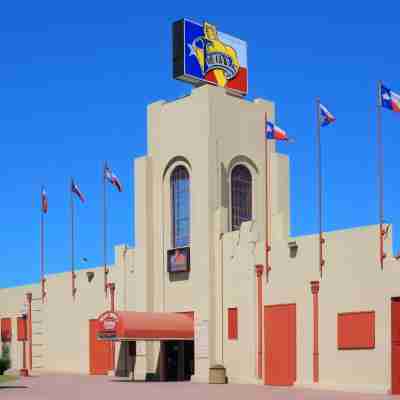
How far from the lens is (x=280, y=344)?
40625mm

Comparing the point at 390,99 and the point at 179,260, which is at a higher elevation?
the point at 390,99

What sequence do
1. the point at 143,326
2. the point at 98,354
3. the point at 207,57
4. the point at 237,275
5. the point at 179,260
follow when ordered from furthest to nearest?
the point at 98,354
the point at 207,57
the point at 179,260
the point at 143,326
the point at 237,275

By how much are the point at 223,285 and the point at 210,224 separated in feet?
10.4

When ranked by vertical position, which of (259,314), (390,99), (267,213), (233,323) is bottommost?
(233,323)

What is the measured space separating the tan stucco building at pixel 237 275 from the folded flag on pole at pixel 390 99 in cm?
488

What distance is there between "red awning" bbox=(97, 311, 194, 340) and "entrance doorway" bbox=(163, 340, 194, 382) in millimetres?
2311

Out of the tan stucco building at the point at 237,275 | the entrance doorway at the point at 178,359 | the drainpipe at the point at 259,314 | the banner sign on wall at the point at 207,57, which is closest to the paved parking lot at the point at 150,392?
the drainpipe at the point at 259,314

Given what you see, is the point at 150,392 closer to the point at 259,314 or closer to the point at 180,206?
the point at 259,314

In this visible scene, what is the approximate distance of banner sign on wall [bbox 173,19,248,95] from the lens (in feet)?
159

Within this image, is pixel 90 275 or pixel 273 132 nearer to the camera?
pixel 273 132

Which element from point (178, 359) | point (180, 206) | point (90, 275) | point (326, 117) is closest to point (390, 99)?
point (326, 117)

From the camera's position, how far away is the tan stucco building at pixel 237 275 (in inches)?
1437

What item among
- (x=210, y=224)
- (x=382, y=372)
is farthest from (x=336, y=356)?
(x=210, y=224)

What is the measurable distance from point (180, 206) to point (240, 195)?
3276mm
